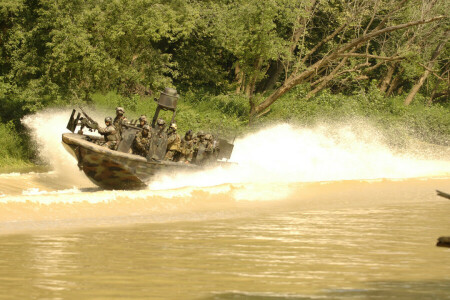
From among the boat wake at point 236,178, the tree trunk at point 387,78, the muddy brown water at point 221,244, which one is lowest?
the muddy brown water at point 221,244

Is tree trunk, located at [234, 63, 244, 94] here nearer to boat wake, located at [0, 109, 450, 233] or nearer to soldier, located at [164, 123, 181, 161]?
boat wake, located at [0, 109, 450, 233]

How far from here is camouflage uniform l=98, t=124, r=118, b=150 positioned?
17844 millimetres

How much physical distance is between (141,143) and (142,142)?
4 centimetres

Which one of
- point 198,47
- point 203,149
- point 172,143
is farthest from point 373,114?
point 172,143

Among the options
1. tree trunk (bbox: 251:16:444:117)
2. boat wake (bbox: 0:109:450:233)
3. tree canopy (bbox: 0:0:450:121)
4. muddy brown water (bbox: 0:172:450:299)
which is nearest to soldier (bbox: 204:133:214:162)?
boat wake (bbox: 0:109:450:233)

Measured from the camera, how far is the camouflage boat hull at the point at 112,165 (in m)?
16.9

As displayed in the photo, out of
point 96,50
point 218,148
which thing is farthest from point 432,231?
point 96,50

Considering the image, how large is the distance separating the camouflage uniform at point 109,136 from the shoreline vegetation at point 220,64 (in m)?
5.38

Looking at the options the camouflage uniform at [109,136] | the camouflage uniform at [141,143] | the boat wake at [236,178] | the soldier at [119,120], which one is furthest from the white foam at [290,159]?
the soldier at [119,120]

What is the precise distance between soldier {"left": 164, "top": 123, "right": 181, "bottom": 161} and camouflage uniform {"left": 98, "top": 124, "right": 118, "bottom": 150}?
135 cm

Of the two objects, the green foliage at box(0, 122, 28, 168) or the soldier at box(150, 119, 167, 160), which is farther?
the green foliage at box(0, 122, 28, 168)

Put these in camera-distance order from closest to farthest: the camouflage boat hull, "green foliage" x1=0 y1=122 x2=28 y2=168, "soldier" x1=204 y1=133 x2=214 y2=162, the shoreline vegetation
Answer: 1. the camouflage boat hull
2. "soldier" x1=204 y1=133 x2=214 y2=162
3. "green foliage" x1=0 y1=122 x2=28 y2=168
4. the shoreline vegetation

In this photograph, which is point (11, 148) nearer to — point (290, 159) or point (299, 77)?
point (290, 159)

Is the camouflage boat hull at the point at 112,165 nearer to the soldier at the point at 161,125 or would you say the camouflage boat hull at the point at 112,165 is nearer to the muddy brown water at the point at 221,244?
the soldier at the point at 161,125
